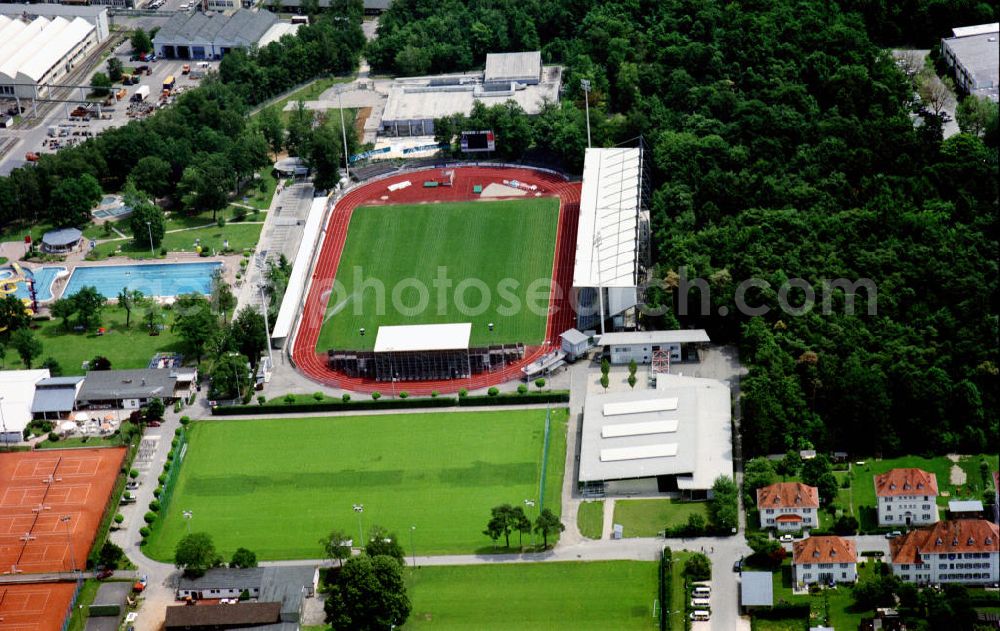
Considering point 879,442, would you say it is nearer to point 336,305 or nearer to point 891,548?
point 891,548

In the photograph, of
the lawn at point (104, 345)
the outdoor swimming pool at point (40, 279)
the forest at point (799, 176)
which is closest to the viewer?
the forest at point (799, 176)

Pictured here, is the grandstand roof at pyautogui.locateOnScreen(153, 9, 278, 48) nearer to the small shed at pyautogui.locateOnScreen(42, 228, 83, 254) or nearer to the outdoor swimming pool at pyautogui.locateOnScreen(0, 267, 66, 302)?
the small shed at pyautogui.locateOnScreen(42, 228, 83, 254)

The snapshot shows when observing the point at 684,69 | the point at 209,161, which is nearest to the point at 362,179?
the point at 209,161

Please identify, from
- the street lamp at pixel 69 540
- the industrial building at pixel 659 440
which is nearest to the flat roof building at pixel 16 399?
the street lamp at pixel 69 540

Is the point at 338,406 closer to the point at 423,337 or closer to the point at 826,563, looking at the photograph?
the point at 423,337

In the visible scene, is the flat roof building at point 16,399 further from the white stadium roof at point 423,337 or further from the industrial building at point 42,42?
the industrial building at point 42,42

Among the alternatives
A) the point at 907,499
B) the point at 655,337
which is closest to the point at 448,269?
the point at 655,337
